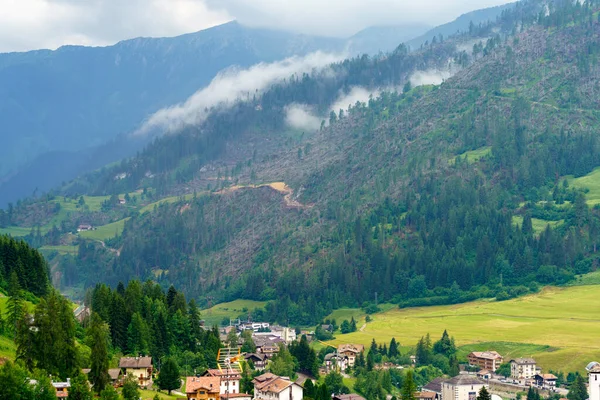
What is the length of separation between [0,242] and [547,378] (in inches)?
3604

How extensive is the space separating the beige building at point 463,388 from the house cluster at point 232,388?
36924 mm

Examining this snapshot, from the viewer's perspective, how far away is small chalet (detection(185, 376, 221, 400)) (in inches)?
4845


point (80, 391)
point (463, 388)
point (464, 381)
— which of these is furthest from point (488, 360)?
point (80, 391)

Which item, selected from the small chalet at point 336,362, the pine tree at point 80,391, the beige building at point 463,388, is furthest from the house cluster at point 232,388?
the small chalet at point 336,362

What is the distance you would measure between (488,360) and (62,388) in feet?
353

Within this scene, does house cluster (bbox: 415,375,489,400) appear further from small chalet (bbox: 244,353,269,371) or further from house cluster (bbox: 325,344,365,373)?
small chalet (bbox: 244,353,269,371)

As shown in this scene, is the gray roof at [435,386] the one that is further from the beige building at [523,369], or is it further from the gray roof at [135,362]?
the gray roof at [135,362]

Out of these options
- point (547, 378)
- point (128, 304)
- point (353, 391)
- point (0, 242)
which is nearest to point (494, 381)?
point (547, 378)

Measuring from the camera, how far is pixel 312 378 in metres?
164

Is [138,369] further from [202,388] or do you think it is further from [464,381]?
[464,381]

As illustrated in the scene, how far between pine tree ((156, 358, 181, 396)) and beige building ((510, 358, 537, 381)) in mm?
77736

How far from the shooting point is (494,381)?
183m

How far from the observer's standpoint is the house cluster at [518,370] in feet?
591

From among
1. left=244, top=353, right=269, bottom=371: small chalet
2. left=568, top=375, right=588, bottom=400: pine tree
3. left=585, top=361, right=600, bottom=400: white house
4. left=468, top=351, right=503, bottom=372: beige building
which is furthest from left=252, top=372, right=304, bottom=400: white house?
left=468, top=351, right=503, bottom=372: beige building
